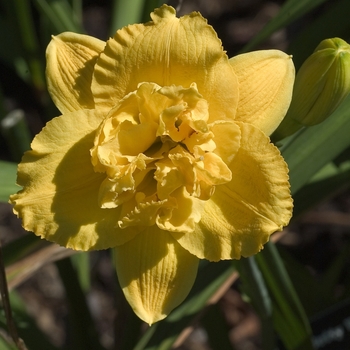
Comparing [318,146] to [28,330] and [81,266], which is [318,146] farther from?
[81,266]

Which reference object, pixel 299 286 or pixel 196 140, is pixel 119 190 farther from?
pixel 299 286

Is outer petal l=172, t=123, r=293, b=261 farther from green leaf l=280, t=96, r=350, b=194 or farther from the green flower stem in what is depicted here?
the green flower stem

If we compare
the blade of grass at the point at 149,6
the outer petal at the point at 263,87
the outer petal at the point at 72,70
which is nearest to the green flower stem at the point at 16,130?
the blade of grass at the point at 149,6

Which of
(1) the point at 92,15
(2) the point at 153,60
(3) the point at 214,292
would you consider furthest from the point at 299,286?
(1) the point at 92,15

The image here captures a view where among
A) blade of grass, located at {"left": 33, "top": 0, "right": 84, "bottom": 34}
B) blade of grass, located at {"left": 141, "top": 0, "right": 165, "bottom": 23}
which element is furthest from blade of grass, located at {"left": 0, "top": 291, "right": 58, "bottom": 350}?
blade of grass, located at {"left": 141, "top": 0, "right": 165, "bottom": 23}

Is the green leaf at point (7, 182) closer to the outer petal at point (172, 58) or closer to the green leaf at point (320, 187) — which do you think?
the outer petal at point (172, 58)

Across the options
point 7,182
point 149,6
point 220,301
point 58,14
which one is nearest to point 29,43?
point 58,14
